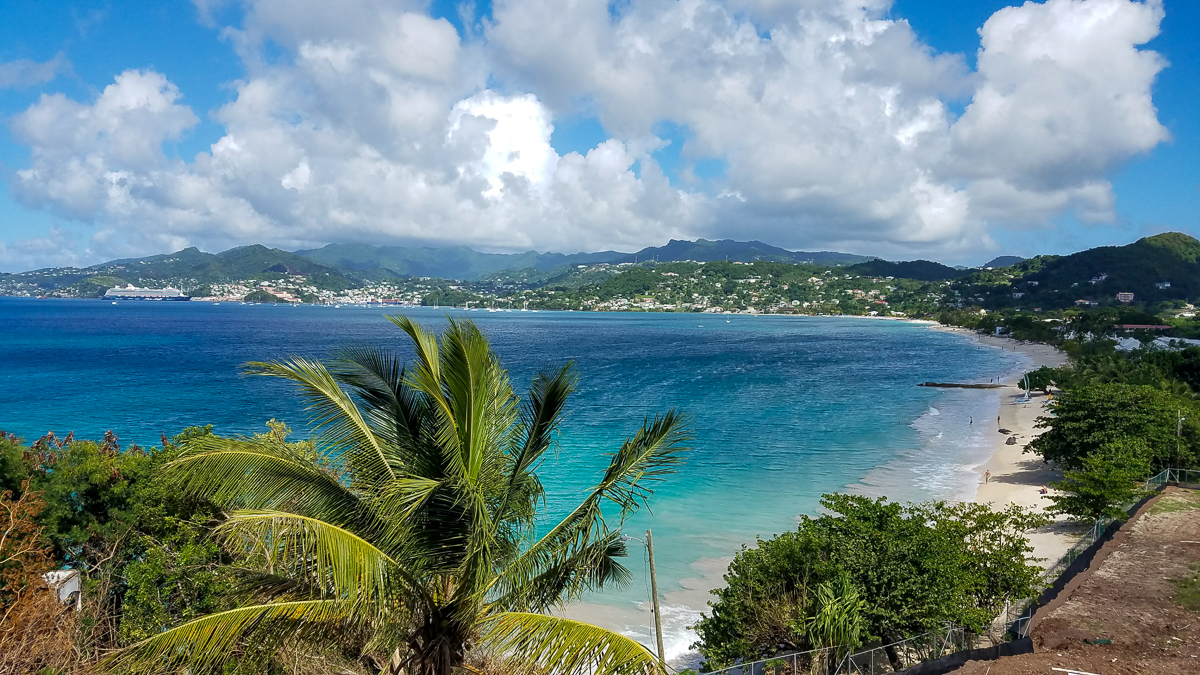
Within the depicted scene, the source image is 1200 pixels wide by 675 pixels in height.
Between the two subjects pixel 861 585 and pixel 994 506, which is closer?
pixel 861 585

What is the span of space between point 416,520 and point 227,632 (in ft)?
5.51

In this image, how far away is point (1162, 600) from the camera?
44.0 feet

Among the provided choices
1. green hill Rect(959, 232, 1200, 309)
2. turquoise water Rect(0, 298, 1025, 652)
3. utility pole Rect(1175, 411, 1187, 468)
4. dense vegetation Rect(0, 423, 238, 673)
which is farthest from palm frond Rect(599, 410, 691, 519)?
green hill Rect(959, 232, 1200, 309)

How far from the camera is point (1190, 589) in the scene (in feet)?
45.7

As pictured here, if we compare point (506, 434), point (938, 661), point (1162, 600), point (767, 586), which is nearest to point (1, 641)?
point (506, 434)

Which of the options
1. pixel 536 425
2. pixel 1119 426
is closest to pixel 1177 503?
pixel 1119 426

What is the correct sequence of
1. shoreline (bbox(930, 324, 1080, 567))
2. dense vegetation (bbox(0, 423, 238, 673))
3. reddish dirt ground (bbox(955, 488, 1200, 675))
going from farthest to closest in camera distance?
1. shoreline (bbox(930, 324, 1080, 567))
2. reddish dirt ground (bbox(955, 488, 1200, 675))
3. dense vegetation (bbox(0, 423, 238, 673))

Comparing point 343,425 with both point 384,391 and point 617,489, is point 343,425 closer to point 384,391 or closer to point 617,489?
point 384,391

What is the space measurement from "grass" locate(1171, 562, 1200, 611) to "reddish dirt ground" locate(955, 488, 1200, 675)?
0.02 metres

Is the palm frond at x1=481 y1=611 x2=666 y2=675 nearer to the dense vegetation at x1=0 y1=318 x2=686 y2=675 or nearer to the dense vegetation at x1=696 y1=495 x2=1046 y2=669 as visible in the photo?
the dense vegetation at x1=0 y1=318 x2=686 y2=675

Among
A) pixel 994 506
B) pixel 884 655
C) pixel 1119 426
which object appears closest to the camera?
pixel 884 655

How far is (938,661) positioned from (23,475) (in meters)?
16.6

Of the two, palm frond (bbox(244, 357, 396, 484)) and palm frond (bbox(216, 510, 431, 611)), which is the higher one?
palm frond (bbox(244, 357, 396, 484))

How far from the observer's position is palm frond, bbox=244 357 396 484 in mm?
6371
